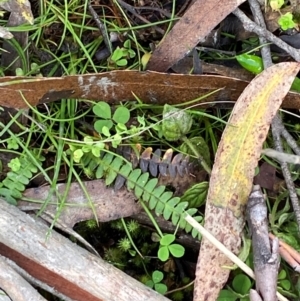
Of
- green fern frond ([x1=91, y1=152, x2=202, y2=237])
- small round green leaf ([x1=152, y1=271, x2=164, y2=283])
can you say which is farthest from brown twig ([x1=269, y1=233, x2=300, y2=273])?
small round green leaf ([x1=152, y1=271, x2=164, y2=283])

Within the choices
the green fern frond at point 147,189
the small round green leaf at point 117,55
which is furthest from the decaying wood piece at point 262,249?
the small round green leaf at point 117,55

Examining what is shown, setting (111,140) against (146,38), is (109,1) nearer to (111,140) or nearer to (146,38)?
(146,38)

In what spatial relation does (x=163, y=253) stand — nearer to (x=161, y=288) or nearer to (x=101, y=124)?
(x=161, y=288)

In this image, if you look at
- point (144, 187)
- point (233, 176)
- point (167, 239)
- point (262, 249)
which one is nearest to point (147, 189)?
point (144, 187)

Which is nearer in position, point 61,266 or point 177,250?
point 61,266

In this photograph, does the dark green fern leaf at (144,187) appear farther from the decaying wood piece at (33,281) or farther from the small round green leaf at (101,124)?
the decaying wood piece at (33,281)

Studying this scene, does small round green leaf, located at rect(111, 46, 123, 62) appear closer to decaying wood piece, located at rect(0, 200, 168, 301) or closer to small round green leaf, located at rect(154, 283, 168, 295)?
decaying wood piece, located at rect(0, 200, 168, 301)
